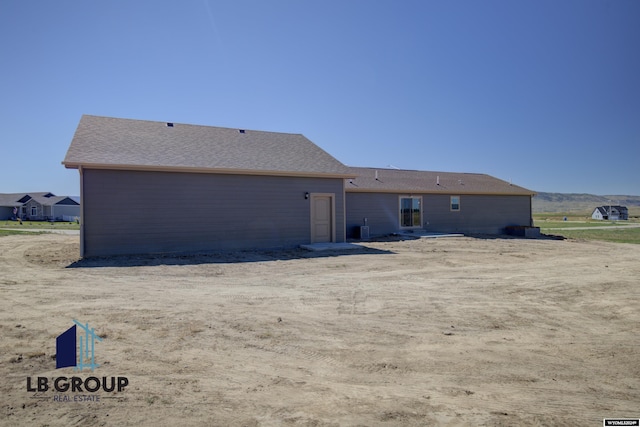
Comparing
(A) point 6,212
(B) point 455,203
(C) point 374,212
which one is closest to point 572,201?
(B) point 455,203

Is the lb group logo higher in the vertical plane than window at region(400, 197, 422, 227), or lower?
lower

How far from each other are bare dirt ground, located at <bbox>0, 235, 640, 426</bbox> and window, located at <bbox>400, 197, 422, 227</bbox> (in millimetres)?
13143

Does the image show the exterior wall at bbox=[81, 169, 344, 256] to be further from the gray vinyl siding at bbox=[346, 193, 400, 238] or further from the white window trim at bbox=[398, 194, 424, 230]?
the white window trim at bbox=[398, 194, 424, 230]

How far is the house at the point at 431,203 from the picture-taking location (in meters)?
21.5

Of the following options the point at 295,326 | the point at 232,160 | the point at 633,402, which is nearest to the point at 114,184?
the point at 232,160

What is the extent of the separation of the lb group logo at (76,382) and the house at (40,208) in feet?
187

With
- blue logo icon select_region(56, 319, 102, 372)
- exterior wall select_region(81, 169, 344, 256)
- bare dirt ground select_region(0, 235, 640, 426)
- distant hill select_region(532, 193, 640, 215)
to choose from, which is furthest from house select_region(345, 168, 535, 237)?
distant hill select_region(532, 193, 640, 215)

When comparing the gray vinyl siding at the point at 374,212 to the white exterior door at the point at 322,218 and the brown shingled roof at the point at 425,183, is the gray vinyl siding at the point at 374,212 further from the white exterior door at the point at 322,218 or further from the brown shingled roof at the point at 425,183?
the white exterior door at the point at 322,218

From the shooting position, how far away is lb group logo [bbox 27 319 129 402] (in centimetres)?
334

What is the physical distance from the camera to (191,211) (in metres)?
14.1

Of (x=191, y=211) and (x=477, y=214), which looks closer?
(x=191, y=211)

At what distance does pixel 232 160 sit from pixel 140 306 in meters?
9.46

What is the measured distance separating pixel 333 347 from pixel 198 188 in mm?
10844

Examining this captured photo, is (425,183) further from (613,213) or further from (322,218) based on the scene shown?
(613,213)
